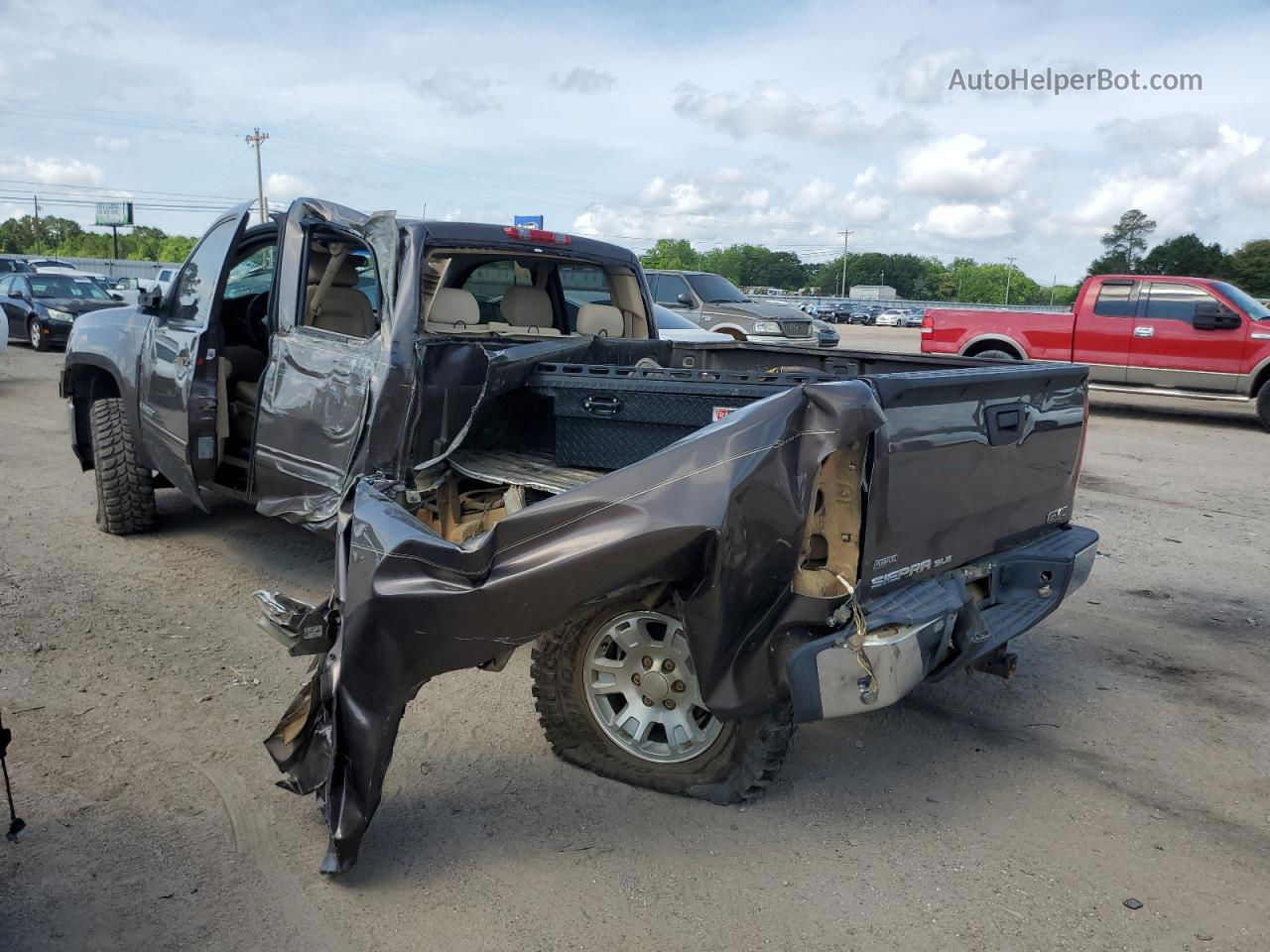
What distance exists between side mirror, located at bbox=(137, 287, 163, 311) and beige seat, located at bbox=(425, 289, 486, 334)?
229 centimetres

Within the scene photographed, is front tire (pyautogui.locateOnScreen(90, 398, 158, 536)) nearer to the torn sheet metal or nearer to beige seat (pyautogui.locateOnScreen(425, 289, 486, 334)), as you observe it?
beige seat (pyautogui.locateOnScreen(425, 289, 486, 334))

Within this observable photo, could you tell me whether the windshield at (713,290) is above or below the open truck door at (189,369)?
above

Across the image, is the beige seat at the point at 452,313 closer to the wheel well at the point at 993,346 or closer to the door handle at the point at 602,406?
the door handle at the point at 602,406

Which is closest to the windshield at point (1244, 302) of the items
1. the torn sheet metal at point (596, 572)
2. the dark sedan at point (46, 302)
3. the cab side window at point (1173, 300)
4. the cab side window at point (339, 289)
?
the cab side window at point (1173, 300)

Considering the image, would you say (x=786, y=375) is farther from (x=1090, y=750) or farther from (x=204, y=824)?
(x=204, y=824)

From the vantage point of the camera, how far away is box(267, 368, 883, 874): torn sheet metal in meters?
2.89

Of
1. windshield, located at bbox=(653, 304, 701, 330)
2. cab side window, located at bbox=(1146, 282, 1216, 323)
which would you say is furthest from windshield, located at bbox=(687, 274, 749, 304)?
cab side window, located at bbox=(1146, 282, 1216, 323)

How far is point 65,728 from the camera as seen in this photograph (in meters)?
3.96

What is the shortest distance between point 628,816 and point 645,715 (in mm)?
343

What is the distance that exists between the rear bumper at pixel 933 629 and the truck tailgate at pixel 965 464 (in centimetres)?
8

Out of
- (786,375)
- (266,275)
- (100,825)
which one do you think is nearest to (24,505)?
(266,275)

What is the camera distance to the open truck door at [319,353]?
4602 mm

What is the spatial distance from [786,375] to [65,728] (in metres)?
3.14

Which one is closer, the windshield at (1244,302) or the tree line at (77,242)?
the windshield at (1244,302)
